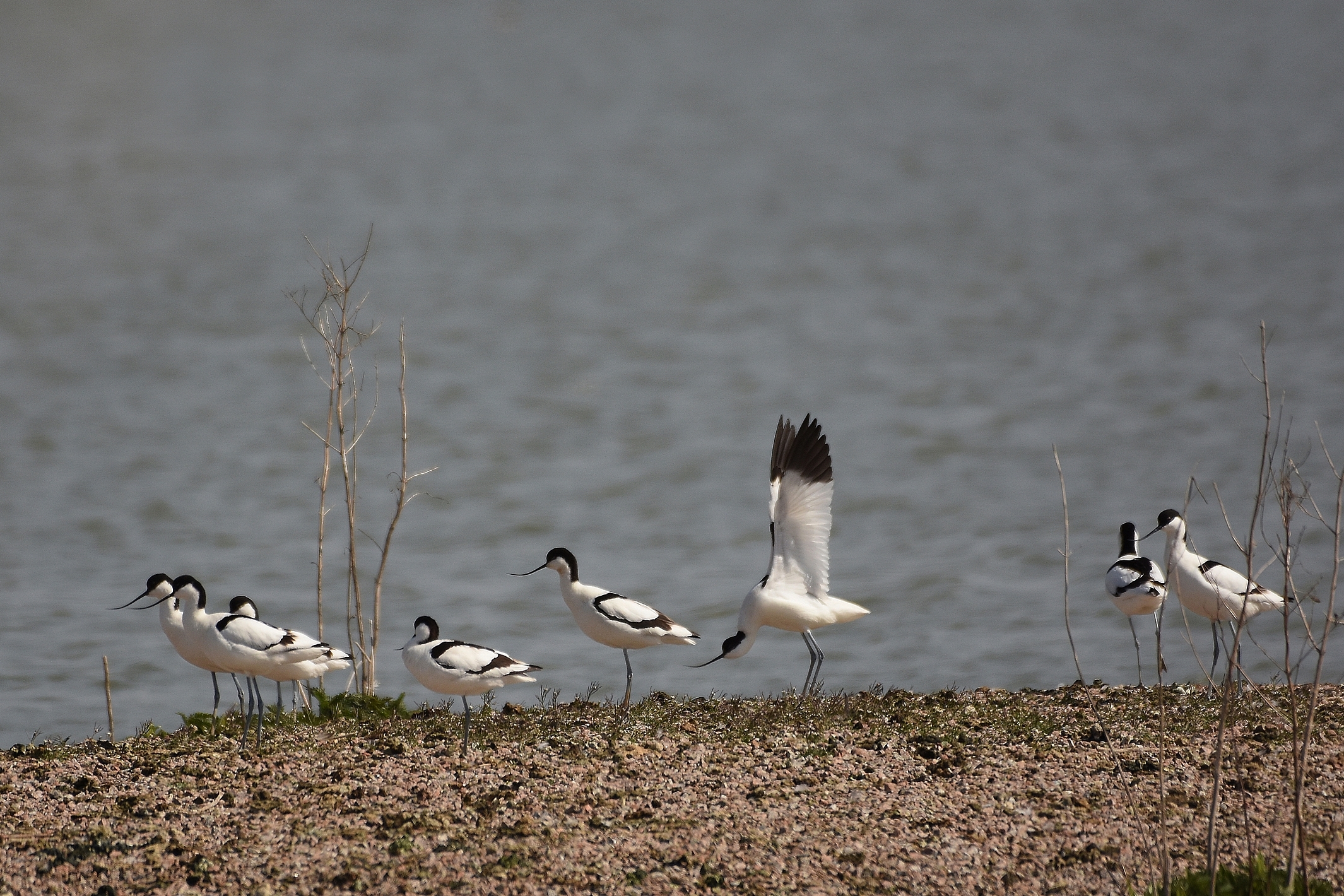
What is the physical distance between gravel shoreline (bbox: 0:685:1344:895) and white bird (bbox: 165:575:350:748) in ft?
1.65

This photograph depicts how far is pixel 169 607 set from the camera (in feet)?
29.0

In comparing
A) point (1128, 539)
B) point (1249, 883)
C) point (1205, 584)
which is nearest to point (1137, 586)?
point (1205, 584)

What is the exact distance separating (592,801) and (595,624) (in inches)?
88.2

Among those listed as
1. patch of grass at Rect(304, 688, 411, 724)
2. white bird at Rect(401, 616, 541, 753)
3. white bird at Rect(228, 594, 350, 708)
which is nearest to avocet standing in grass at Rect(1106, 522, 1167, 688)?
white bird at Rect(401, 616, 541, 753)

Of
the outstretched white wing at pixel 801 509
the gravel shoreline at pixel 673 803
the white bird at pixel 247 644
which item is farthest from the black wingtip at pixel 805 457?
the white bird at pixel 247 644

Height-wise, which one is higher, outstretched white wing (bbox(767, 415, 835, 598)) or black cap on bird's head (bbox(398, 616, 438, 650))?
outstretched white wing (bbox(767, 415, 835, 598))

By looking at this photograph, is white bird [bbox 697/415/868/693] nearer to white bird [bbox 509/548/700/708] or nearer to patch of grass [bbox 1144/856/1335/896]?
white bird [bbox 509/548/700/708]

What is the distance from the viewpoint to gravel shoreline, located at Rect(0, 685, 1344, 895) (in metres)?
6.52

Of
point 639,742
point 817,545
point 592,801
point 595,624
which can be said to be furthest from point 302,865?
point 817,545

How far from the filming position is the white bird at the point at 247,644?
8.44 meters

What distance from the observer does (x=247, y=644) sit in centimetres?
845

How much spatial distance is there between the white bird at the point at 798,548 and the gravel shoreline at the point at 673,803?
0.95m

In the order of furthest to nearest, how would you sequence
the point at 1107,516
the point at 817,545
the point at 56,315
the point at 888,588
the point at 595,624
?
1. the point at 56,315
2. the point at 1107,516
3. the point at 888,588
4. the point at 817,545
5. the point at 595,624

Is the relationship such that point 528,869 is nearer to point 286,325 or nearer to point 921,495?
point 921,495
